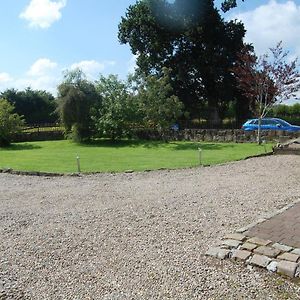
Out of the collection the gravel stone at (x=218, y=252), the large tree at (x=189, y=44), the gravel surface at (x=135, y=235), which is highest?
the large tree at (x=189, y=44)

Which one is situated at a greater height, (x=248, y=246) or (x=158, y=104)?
(x=158, y=104)

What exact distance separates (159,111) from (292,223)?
1821cm

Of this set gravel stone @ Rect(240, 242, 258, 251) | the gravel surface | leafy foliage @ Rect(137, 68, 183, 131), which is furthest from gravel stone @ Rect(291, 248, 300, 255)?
leafy foliage @ Rect(137, 68, 183, 131)

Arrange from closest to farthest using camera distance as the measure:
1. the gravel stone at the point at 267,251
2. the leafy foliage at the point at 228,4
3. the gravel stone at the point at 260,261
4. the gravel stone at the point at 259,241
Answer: the gravel stone at the point at 260,261 < the gravel stone at the point at 267,251 < the gravel stone at the point at 259,241 < the leafy foliage at the point at 228,4

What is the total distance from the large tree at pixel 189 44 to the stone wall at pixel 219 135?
8.03m

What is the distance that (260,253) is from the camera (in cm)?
441

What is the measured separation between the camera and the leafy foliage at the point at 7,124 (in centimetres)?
2633

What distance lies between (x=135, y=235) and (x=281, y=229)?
2.17m

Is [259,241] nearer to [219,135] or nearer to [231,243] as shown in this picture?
[231,243]

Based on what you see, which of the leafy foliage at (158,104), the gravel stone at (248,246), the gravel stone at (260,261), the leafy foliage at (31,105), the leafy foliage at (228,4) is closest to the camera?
the gravel stone at (260,261)

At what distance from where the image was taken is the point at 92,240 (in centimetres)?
534

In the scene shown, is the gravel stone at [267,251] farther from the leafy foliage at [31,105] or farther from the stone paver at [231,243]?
the leafy foliage at [31,105]

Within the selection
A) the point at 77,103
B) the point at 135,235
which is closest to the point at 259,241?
the point at 135,235

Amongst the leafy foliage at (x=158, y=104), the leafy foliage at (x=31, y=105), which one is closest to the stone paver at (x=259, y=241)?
the leafy foliage at (x=158, y=104)
